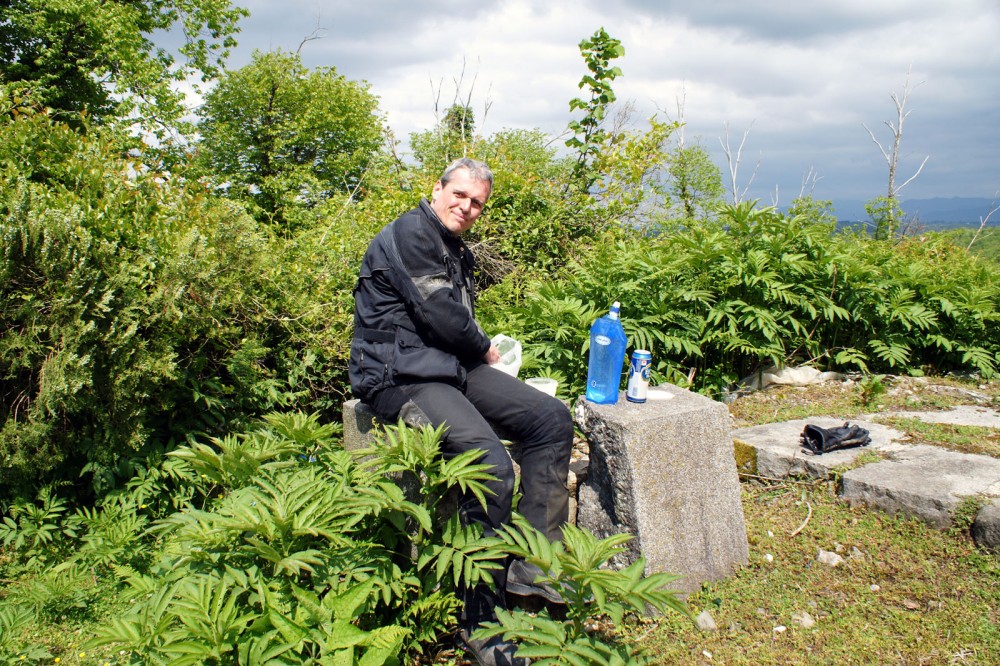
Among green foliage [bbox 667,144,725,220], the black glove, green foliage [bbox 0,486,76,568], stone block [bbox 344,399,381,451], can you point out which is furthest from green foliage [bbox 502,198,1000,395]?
green foliage [bbox 667,144,725,220]

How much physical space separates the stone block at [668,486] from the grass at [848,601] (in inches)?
8.2

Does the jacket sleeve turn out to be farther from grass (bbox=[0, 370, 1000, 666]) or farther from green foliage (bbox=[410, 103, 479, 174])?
green foliage (bbox=[410, 103, 479, 174])

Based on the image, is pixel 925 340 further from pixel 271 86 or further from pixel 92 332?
pixel 271 86

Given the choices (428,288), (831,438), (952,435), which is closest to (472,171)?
(428,288)

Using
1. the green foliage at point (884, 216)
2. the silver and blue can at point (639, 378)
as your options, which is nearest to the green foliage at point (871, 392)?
the silver and blue can at point (639, 378)

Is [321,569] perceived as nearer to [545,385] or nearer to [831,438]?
[545,385]

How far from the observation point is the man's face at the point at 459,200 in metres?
3.35

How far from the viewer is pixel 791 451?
168 inches

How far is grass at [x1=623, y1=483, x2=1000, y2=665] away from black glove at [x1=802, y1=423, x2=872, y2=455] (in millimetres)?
543

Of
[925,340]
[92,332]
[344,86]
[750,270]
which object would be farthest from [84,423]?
[344,86]

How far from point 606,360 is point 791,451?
173 cm

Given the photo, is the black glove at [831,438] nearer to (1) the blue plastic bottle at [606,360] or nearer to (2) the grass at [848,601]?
(2) the grass at [848,601]

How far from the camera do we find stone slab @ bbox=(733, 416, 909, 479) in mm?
4125

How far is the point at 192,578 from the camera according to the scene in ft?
7.27
